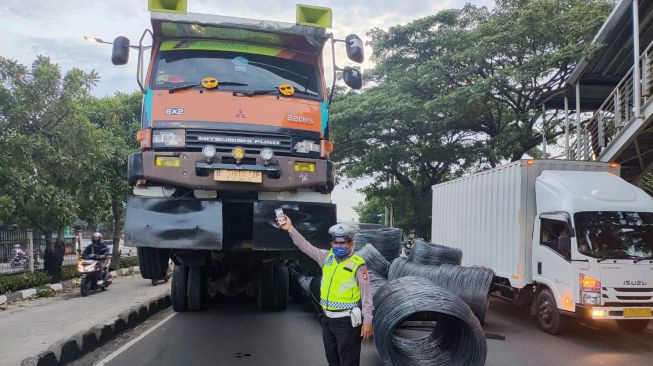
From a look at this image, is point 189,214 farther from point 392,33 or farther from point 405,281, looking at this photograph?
point 392,33

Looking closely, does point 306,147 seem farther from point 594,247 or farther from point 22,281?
point 22,281

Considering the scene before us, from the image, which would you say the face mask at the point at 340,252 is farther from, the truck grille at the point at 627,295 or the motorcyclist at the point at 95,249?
the motorcyclist at the point at 95,249

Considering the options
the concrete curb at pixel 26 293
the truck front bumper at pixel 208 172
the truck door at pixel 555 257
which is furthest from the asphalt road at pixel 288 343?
the concrete curb at pixel 26 293

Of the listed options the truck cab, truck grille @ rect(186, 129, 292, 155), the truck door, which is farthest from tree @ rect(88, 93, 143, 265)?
the truck cab

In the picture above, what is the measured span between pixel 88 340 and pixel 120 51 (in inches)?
138

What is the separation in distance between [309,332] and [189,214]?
2.88 m

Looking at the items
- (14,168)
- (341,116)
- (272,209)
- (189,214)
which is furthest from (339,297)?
(341,116)

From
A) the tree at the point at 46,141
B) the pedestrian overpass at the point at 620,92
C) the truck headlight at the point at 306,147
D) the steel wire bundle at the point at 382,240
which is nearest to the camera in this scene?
the truck headlight at the point at 306,147

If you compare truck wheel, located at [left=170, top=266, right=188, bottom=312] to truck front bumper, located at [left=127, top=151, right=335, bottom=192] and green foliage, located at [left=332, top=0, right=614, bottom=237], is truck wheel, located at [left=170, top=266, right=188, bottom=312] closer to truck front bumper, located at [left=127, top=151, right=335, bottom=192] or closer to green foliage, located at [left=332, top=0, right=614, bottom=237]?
truck front bumper, located at [left=127, top=151, right=335, bottom=192]

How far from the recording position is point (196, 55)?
6344 millimetres

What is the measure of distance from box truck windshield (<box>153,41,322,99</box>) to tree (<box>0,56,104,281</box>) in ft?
20.7

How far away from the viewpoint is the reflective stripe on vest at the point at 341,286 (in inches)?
167

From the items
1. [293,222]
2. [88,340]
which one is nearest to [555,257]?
[293,222]

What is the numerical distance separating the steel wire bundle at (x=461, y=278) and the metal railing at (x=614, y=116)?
535 cm
